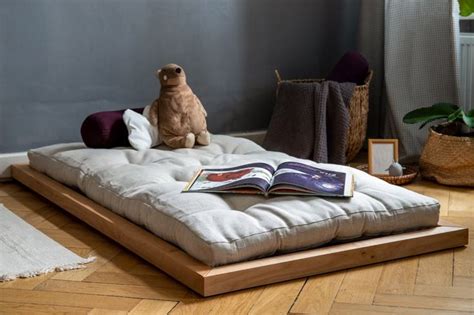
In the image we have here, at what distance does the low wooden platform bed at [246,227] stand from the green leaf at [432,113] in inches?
28.4

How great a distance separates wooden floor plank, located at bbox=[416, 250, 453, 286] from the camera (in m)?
2.06

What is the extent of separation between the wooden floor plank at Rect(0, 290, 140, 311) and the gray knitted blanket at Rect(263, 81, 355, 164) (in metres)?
1.50

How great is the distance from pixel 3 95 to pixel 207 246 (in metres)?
1.50

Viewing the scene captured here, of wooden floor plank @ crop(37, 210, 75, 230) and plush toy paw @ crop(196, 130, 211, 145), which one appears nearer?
wooden floor plank @ crop(37, 210, 75, 230)

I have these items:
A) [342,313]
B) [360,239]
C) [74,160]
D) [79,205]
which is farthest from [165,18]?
[342,313]

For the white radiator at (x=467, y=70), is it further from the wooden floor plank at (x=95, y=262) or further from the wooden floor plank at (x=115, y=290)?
the wooden floor plank at (x=115, y=290)

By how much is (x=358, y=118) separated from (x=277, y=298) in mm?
1672

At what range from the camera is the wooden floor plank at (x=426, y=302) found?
1896 mm

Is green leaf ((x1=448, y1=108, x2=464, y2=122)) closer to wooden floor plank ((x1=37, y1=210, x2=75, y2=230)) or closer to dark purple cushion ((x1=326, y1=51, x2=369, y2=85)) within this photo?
dark purple cushion ((x1=326, y1=51, x2=369, y2=85))

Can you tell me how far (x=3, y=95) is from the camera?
3.17 m

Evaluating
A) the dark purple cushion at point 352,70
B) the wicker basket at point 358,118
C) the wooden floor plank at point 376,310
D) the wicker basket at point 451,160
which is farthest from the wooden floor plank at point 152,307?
the dark purple cushion at point 352,70

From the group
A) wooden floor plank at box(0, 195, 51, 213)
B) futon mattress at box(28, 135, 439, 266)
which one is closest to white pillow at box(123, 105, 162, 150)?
futon mattress at box(28, 135, 439, 266)

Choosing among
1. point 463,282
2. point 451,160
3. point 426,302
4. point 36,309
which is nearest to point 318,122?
point 451,160

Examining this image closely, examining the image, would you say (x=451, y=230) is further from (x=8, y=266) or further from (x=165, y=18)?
(x=165, y=18)
